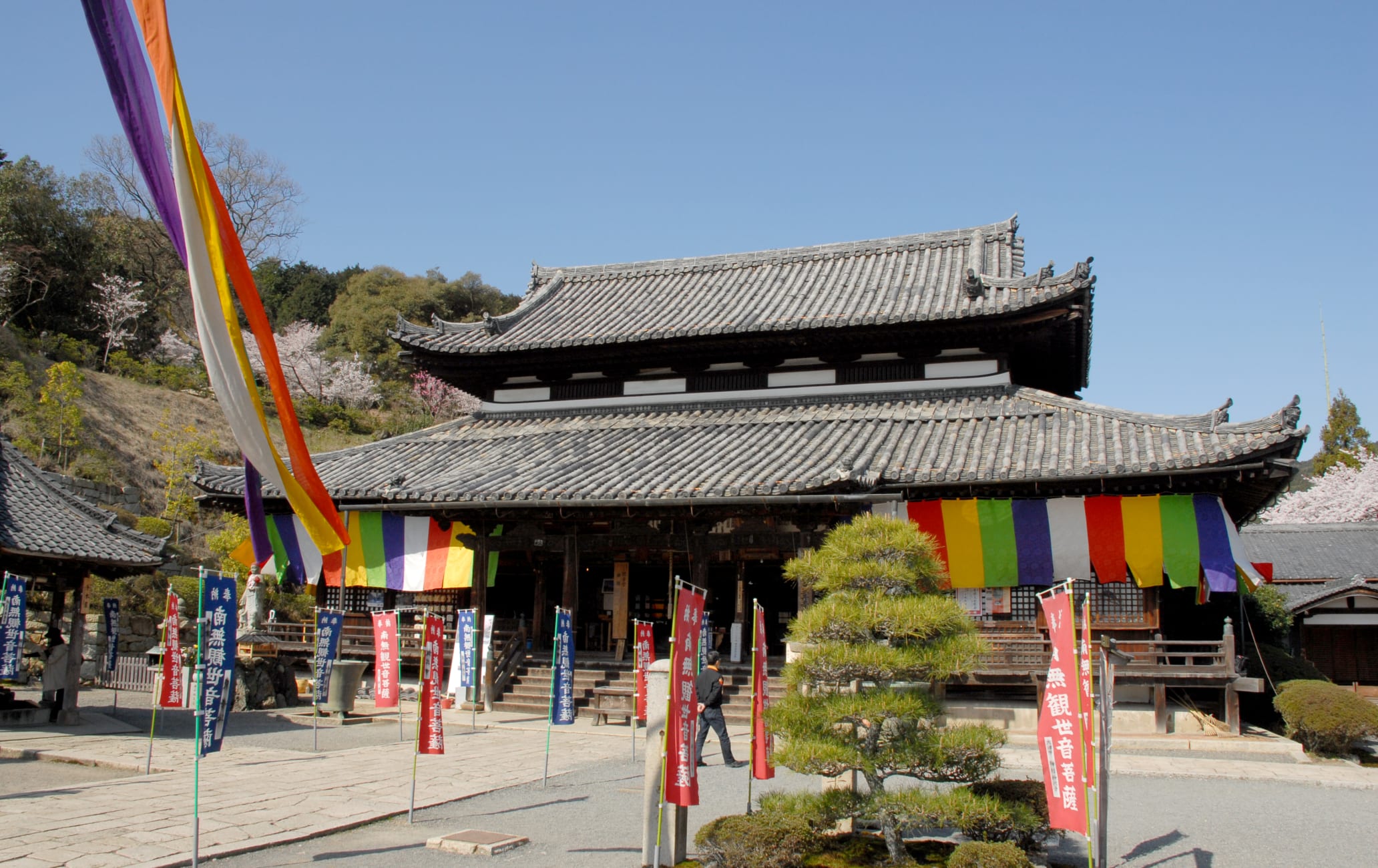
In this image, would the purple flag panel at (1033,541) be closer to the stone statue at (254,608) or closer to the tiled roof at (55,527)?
the tiled roof at (55,527)

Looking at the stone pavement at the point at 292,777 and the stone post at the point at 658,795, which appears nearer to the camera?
the stone post at the point at 658,795

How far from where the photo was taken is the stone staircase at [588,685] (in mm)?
16516

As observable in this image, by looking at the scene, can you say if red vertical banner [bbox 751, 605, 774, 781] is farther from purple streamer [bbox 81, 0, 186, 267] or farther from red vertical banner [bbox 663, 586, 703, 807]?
purple streamer [bbox 81, 0, 186, 267]

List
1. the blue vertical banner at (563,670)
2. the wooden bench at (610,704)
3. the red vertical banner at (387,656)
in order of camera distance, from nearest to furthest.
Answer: the blue vertical banner at (563,670) < the red vertical banner at (387,656) < the wooden bench at (610,704)

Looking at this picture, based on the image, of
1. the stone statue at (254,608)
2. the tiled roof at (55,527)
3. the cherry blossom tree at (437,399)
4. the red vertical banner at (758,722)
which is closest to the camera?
the red vertical banner at (758,722)

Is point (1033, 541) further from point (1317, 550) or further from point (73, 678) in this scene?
point (1317, 550)

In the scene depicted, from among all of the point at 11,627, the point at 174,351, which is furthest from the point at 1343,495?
the point at 174,351

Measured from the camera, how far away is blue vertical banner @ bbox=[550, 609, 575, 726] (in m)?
12.8

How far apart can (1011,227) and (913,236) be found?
2314 mm

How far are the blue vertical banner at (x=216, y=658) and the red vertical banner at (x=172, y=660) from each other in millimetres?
4539

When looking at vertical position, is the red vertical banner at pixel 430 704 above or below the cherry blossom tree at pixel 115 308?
below

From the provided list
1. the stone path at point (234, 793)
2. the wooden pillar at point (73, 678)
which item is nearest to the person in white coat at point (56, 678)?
the wooden pillar at point (73, 678)

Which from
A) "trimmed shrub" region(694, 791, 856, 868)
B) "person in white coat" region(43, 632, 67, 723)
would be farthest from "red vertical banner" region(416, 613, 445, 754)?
"person in white coat" region(43, 632, 67, 723)

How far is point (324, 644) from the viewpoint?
1437 centimetres
